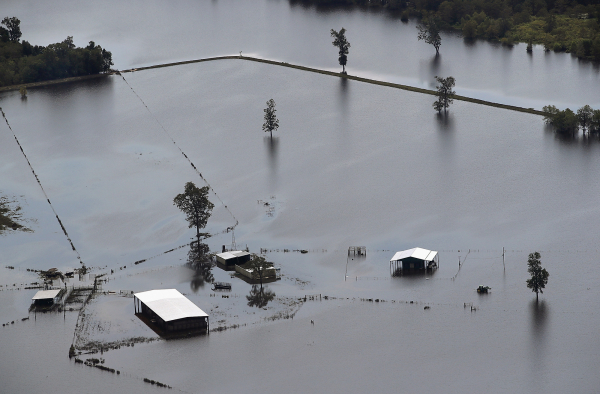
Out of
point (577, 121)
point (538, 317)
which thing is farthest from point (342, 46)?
point (538, 317)

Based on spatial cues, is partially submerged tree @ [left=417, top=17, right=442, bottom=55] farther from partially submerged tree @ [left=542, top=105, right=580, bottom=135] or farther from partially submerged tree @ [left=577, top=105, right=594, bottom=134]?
partially submerged tree @ [left=577, top=105, right=594, bottom=134]

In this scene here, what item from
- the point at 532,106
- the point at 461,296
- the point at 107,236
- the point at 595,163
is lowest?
the point at 461,296

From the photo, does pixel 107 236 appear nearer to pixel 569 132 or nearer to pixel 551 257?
pixel 551 257

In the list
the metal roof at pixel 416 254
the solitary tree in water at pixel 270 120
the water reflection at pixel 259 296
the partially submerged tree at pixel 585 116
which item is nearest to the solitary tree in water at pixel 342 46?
the solitary tree in water at pixel 270 120

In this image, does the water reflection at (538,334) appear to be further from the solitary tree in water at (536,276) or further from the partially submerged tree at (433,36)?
the partially submerged tree at (433,36)

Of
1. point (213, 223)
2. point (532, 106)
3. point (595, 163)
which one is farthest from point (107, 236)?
point (532, 106)

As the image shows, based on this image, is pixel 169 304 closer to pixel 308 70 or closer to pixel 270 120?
pixel 270 120

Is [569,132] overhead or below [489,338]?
overhead
